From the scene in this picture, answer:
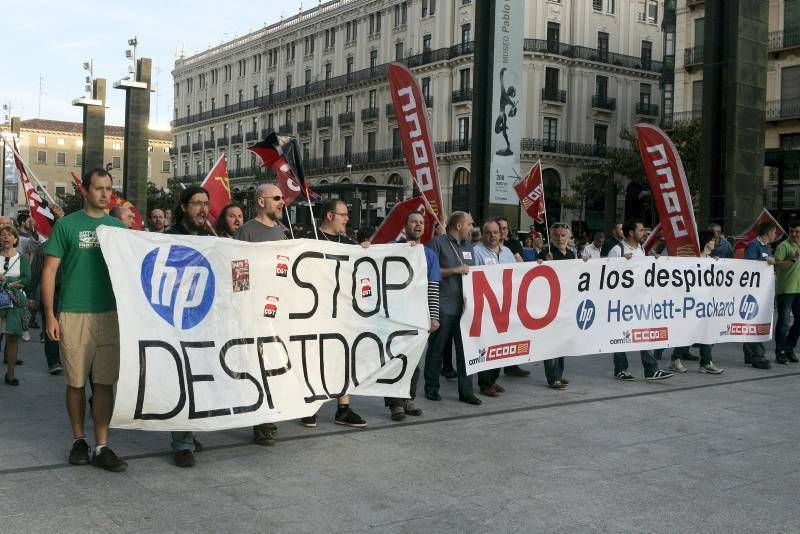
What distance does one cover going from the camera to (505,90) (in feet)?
57.3

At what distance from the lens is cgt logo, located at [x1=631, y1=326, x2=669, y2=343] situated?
930cm

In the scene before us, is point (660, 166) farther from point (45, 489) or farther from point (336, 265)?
point (45, 489)

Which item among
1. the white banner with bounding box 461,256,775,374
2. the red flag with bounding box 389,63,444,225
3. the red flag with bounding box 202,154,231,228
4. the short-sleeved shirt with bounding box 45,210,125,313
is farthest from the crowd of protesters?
the red flag with bounding box 389,63,444,225

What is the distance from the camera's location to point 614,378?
944 cm

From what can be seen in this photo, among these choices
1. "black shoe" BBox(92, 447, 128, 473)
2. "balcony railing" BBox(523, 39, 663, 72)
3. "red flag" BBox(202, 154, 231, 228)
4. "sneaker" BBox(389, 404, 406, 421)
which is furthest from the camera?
"balcony railing" BBox(523, 39, 663, 72)

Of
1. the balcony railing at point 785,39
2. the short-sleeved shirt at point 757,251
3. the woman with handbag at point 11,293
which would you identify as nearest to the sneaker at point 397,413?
the woman with handbag at point 11,293

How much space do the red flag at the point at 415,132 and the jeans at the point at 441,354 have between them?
1.64 meters

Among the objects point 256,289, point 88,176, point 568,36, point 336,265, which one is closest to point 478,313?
point 336,265

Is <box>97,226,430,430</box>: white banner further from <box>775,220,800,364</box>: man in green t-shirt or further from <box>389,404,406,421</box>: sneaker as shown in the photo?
<box>775,220,800,364</box>: man in green t-shirt

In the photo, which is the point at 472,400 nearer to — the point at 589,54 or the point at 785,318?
the point at 785,318

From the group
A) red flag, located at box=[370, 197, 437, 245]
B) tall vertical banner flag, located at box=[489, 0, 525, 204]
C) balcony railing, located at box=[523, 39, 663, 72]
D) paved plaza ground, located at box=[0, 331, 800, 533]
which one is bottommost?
paved plaza ground, located at box=[0, 331, 800, 533]

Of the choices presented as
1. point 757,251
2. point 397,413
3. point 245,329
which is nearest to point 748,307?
point 757,251

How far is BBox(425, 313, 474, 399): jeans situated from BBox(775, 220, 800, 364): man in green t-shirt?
5.03 meters

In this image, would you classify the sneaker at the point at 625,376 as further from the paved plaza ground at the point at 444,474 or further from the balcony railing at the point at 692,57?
the balcony railing at the point at 692,57
